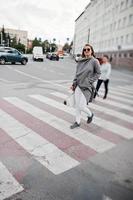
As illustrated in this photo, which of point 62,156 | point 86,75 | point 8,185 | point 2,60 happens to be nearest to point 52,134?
point 62,156

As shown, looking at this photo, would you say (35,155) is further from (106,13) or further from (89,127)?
(106,13)

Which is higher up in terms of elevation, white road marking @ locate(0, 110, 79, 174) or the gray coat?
the gray coat

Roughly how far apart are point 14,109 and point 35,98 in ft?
6.76

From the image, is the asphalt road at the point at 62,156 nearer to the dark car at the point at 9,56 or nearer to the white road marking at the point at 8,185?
the white road marking at the point at 8,185

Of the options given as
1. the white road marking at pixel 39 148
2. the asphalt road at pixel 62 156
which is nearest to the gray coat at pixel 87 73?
the asphalt road at pixel 62 156

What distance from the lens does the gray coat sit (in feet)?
18.9

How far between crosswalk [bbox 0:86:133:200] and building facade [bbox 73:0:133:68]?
36835 millimetres

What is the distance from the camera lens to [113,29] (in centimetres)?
5488

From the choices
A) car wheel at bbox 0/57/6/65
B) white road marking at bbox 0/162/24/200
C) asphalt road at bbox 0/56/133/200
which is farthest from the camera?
car wheel at bbox 0/57/6/65

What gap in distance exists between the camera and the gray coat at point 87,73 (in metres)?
5.75

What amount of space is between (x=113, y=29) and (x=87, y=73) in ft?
170

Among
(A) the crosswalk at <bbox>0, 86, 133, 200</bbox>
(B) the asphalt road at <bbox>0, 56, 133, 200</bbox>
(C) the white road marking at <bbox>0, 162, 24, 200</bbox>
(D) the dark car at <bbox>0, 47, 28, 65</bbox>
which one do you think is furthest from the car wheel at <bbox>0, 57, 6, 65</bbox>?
(C) the white road marking at <bbox>0, 162, 24, 200</bbox>

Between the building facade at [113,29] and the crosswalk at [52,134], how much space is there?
36.8m

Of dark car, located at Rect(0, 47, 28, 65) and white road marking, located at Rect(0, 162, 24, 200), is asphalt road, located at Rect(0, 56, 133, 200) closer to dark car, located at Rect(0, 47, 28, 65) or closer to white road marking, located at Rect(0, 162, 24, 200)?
white road marking, located at Rect(0, 162, 24, 200)
